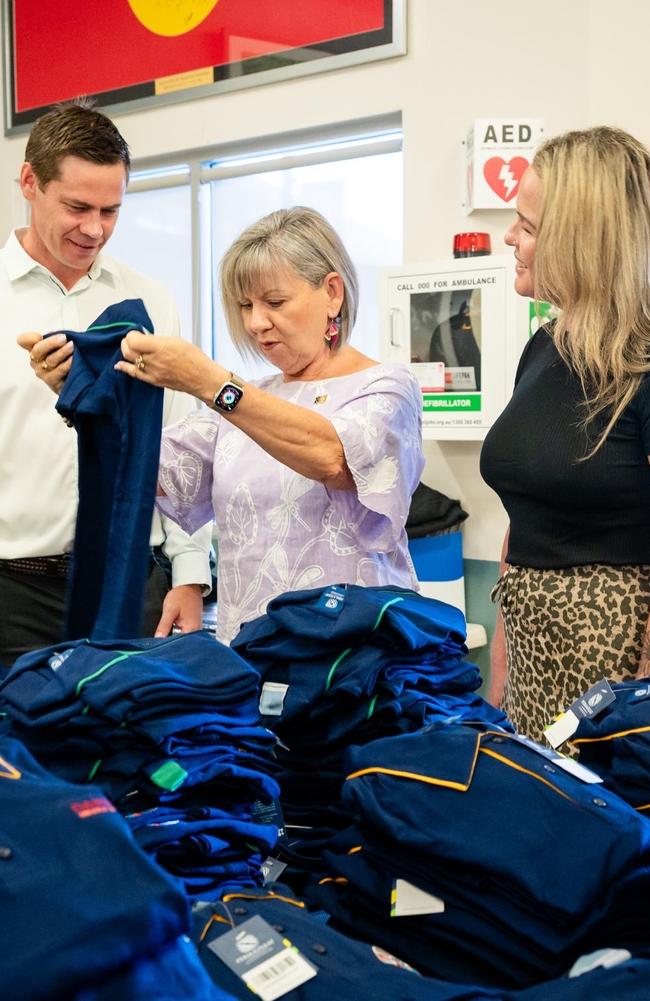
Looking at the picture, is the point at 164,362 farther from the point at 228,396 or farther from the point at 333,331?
the point at 333,331

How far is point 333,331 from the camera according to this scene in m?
1.91

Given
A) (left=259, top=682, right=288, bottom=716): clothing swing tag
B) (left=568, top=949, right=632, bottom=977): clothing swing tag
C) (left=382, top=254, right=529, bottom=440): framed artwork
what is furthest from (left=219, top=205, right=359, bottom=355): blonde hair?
(left=382, top=254, right=529, bottom=440): framed artwork

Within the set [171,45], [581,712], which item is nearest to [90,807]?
[581,712]

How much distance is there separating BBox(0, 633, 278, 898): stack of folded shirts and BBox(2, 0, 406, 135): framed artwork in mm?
3018

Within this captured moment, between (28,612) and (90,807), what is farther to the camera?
(28,612)

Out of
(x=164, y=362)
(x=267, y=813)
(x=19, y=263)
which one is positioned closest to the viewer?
(x=267, y=813)

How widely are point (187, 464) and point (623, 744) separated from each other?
102cm

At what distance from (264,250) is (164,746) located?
1.01 metres

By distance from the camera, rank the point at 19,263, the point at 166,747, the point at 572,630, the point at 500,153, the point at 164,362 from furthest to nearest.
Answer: the point at 500,153 < the point at 19,263 < the point at 572,630 < the point at 164,362 < the point at 166,747

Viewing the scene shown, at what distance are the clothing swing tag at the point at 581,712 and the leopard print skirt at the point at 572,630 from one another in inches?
19.6

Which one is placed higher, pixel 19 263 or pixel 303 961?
pixel 19 263

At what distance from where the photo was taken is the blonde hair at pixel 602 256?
68.3 inches

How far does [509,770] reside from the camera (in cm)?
97

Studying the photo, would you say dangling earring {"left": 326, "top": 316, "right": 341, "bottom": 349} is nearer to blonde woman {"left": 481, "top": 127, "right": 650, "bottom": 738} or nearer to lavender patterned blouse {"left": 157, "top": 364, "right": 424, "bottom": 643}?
lavender patterned blouse {"left": 157, "top": 364, "right": 424, "bottom": 643}
